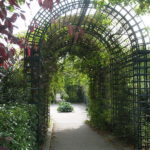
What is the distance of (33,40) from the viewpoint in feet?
21.9

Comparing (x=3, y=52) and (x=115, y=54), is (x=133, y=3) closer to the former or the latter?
(x=115, y=54)

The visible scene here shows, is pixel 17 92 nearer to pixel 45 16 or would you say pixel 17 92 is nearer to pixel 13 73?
pixel 13 73

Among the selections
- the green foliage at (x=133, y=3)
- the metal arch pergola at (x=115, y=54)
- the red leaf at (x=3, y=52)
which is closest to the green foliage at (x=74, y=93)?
the metal arch pergola at (x=115, y=54)

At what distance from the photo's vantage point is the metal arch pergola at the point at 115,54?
629 cm

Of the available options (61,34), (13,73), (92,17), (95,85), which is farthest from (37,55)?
(95,85)

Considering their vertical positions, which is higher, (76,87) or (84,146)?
(76,87)

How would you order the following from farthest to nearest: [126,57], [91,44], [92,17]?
[91,44] < [92,17] < [126,57]

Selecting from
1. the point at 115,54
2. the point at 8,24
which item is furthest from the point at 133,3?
the point at 8,24

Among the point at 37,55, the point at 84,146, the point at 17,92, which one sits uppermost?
the point at 37,55

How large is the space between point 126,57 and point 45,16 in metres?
2.77

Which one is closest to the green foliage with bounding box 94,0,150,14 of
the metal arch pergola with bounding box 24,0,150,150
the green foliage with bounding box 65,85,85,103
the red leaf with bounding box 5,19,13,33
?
the metal arch pergola with bounding box 24,0,150,150

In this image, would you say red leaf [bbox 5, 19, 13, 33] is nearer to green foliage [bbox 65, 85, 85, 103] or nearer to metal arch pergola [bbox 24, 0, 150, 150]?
metal arch pergola [bbox 24, 0, 150, 150]

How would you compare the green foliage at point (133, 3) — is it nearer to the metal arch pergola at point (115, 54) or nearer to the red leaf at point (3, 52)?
the metal arch pergola at point (115, 54)

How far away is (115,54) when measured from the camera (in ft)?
27.7
